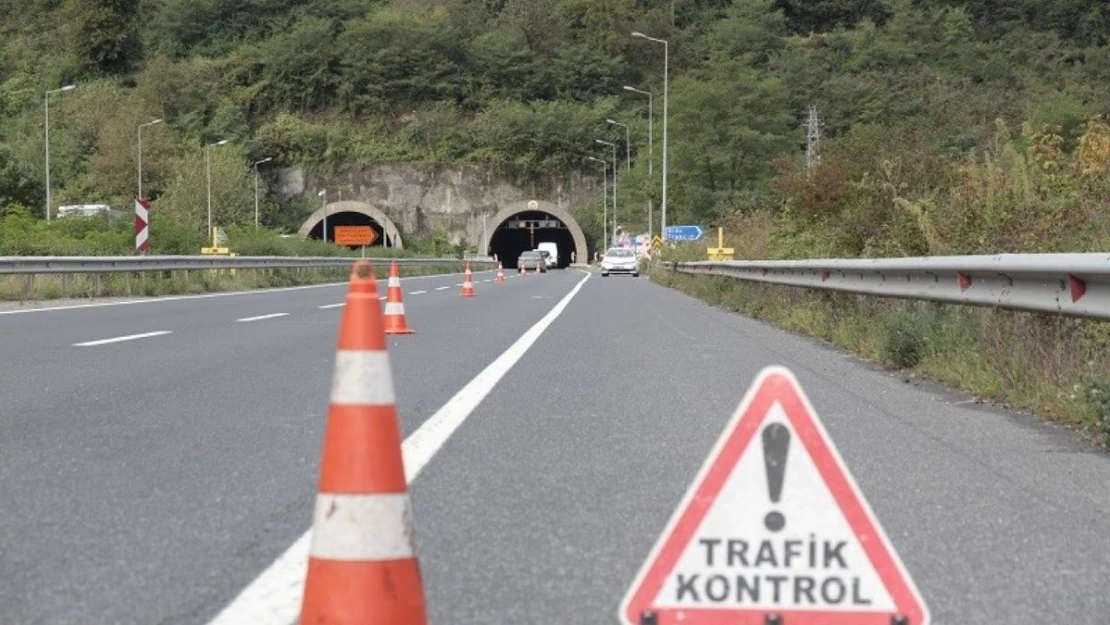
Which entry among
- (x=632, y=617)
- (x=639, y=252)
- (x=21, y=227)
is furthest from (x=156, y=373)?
(x=639, y=252)

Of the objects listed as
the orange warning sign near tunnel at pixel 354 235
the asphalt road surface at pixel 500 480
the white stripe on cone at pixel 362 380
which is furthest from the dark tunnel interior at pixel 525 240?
the white stripe on cone at pixel 362 380

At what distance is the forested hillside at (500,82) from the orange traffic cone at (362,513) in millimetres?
58855

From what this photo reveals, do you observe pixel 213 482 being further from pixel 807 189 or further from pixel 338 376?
pixel 807 189

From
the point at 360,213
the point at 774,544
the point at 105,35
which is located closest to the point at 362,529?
the point at 774,544

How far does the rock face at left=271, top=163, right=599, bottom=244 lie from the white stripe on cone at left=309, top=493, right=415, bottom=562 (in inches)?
3720

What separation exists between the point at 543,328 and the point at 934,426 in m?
9.52

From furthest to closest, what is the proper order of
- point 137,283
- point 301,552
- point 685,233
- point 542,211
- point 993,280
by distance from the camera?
point 542,211 < point 685,233 < point 137,283 < point 993,280 < point 301,552

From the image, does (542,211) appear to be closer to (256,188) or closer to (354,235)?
(354,235)

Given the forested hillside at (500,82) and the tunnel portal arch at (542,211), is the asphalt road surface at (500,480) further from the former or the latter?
the tunnel portal arch at (542,211)

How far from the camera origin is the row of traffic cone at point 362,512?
11.3ft

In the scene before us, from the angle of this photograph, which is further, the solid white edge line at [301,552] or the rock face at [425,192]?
the rock face at [425,192]

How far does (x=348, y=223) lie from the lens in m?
102

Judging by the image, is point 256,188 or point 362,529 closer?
point 362,529

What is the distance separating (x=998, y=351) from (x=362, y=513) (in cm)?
781
